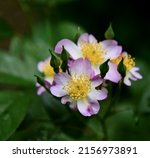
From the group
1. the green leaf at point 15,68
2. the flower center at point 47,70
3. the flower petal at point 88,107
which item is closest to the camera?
the flower petal at point 88,107

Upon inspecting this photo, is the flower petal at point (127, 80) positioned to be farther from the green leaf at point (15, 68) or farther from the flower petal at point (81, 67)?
the green leaf at point (15, 68)

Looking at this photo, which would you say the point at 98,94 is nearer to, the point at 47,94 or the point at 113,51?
the point at 113,51

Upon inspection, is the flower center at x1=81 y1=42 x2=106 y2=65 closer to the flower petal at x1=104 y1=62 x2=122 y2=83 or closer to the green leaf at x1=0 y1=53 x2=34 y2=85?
the flower petal at x1=104 y1=62 x2=122 y2=83

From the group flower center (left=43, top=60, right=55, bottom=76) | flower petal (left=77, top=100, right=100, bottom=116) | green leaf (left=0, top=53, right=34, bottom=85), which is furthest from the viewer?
green leaf (left=0, top=53, right=34, bottom=85)

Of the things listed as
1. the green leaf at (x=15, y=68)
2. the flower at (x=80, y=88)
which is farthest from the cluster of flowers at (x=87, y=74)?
the green leaf at (x=15, y=68)

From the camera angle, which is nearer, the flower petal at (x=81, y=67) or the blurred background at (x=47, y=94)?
Result: the flower petal at (x=81, y=67)

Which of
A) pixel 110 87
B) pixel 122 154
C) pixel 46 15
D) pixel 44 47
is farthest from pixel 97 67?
pixel 46 15

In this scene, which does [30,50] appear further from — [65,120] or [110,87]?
[110,87]

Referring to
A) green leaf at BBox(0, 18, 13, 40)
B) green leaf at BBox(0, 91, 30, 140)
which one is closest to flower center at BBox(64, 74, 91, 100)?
green leaf at BBox(0, 91, 30, 140)
